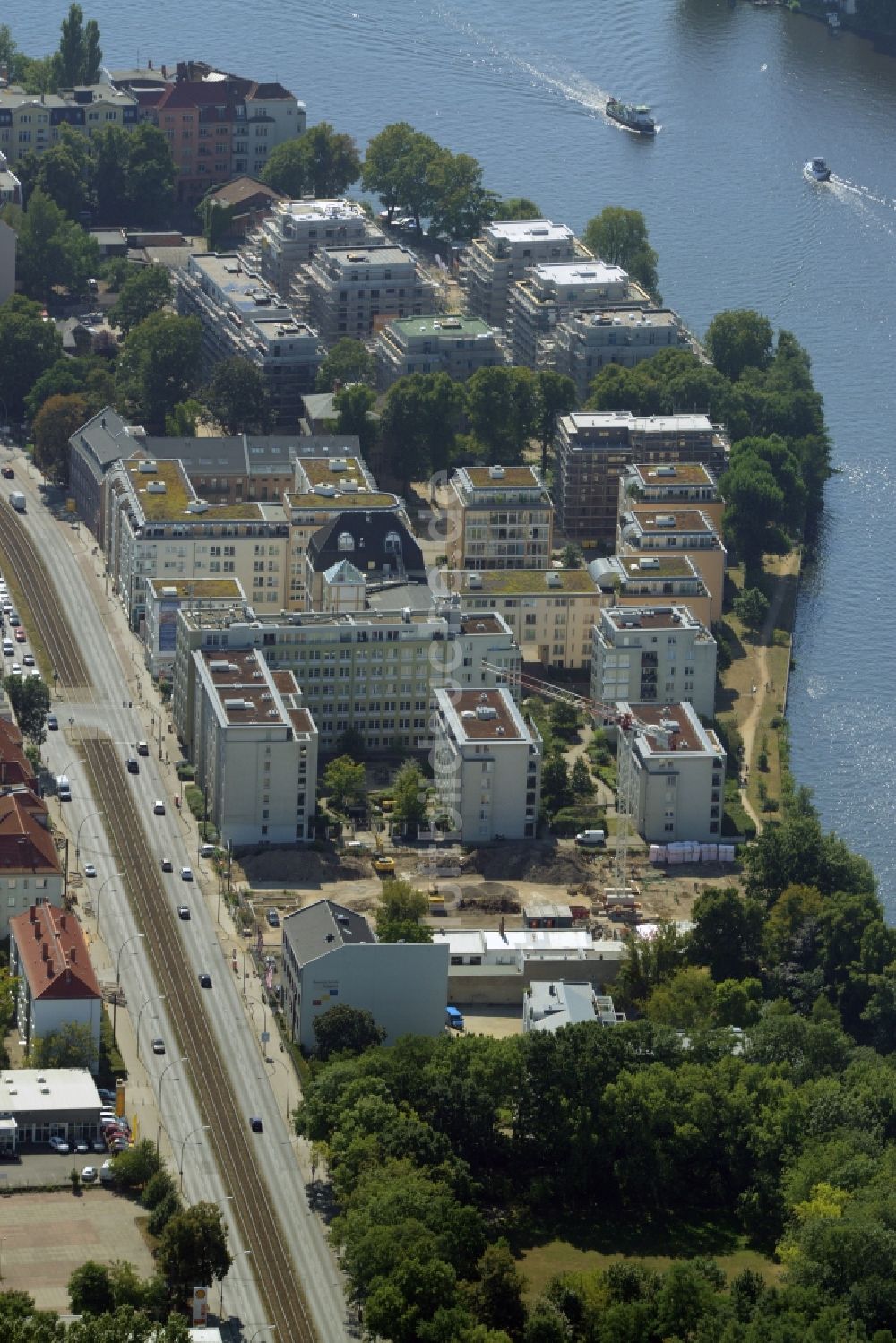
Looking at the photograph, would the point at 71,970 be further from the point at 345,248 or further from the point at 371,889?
the point at 345,248

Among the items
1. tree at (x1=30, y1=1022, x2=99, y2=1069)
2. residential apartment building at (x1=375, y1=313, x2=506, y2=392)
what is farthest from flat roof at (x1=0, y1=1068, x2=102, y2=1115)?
residential apartment building at (x1=375, y1=313, x2=506, y2=392)

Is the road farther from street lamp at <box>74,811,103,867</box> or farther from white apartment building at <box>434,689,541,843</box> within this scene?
white apartment building at <box>434,689,541,843</box>

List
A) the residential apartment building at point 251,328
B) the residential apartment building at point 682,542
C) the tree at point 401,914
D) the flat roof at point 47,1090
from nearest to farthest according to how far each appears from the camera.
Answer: the flat roof at point 47,1090 → the tree at point 401,914 → the residential apartment building at point 682,542 → the residential apartment building at point 251,328

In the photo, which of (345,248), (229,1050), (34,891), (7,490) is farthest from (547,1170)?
(345,248)

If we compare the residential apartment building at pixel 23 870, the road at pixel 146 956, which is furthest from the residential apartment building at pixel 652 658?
the residential apartment building at pixel 23 870

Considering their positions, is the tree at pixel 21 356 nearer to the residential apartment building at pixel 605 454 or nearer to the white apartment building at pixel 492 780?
the residential apartment building at pixel 605 454

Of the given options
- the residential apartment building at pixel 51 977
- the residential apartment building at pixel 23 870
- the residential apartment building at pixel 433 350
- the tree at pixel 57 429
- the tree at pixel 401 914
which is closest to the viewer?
the residential apartment building at pixel 51 977

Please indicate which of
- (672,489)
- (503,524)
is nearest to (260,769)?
(503,524)

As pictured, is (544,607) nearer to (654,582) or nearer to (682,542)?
(654,582)
